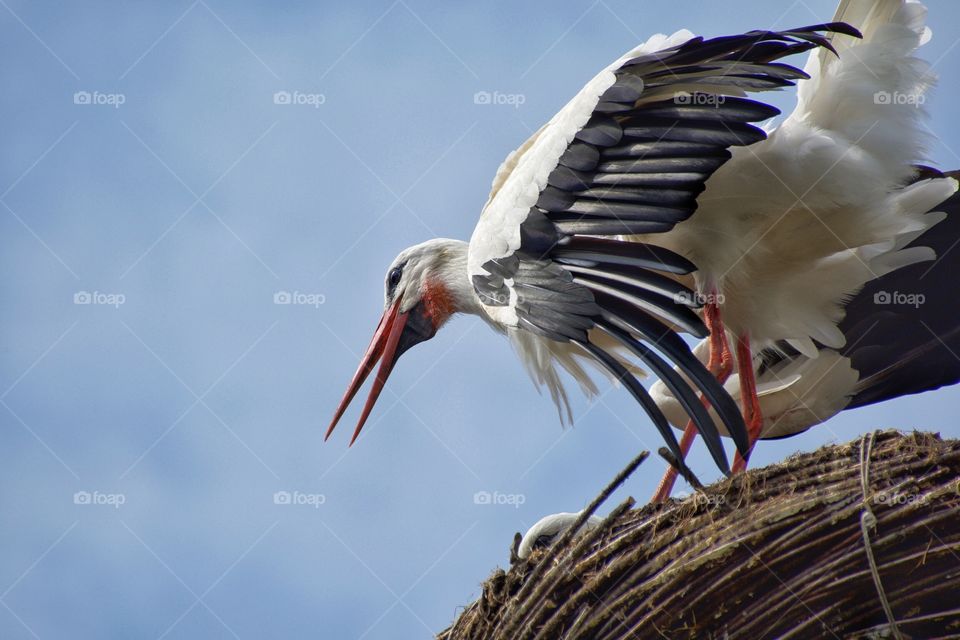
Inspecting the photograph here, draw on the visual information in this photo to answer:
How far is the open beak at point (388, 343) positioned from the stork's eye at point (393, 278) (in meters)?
0.07

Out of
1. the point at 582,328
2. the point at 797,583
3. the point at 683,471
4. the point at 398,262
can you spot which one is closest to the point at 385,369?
the point at 398,262

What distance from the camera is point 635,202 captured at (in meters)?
2.76

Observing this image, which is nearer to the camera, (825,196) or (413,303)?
(825,196)

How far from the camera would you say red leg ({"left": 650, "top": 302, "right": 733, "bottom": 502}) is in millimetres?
3449

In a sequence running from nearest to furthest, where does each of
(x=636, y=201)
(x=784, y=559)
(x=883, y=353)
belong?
(x=784, y=559) → (x=636, y=201) → (x=883, y=353)

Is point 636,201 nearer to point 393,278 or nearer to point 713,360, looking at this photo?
point 713,360

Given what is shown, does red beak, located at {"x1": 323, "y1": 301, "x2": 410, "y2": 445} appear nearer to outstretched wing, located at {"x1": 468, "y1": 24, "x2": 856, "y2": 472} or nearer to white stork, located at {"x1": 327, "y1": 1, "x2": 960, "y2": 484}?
white stork, located at {"x1": 327, "y1": 1, "x2": 960, "y2": 484}

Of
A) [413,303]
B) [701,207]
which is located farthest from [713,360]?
[413,303]

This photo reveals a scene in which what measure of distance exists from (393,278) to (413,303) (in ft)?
0.45

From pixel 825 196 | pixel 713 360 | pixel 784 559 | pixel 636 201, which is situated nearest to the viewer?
pixel 784 559

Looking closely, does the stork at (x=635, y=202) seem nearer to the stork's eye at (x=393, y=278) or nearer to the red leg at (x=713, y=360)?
the red leg at (x=713, y=360)

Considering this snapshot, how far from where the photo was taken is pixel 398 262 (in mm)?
4160

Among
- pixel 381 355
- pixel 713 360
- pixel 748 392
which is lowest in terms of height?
pixel 748 392

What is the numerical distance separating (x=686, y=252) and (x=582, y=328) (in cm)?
75
